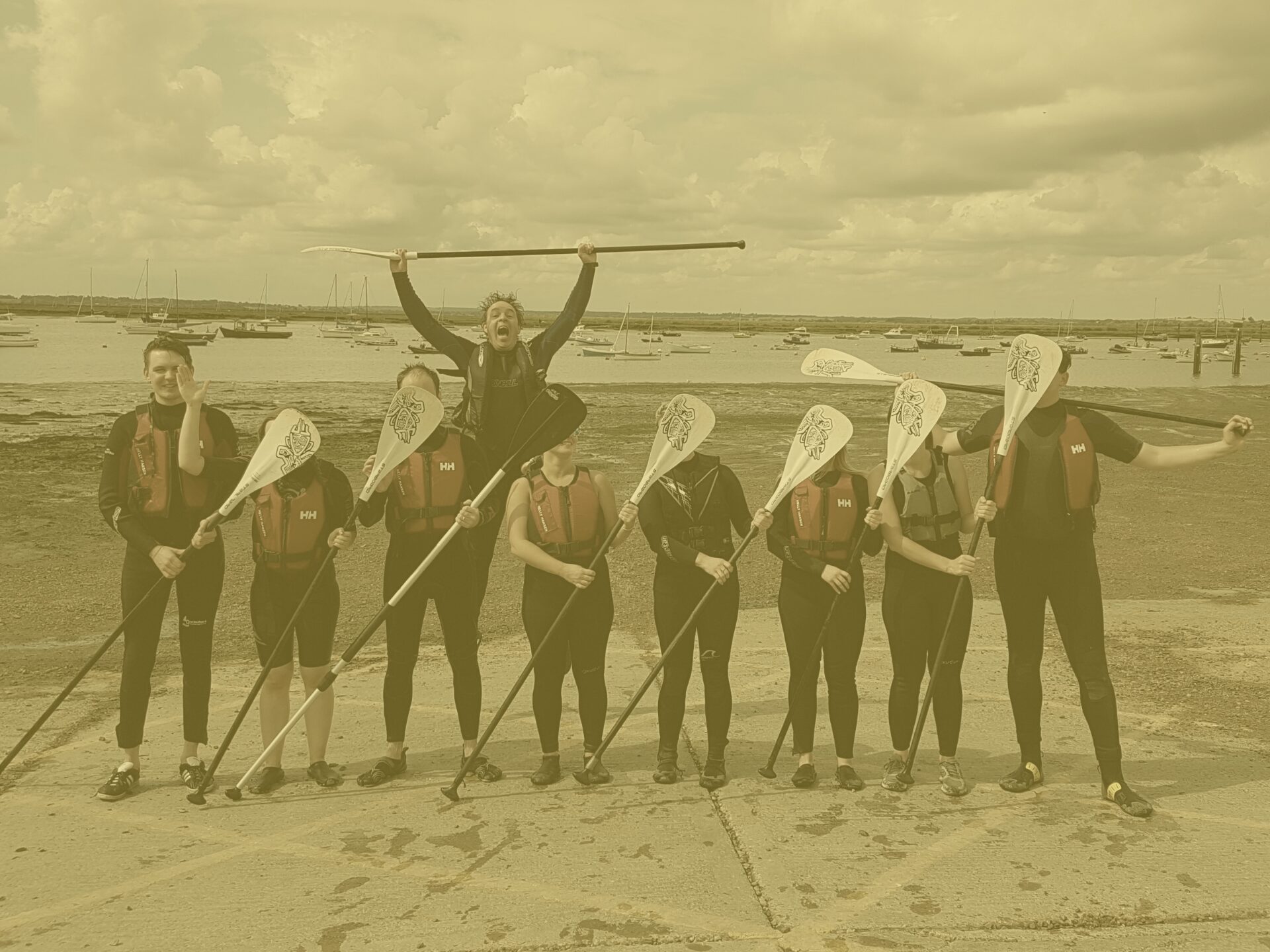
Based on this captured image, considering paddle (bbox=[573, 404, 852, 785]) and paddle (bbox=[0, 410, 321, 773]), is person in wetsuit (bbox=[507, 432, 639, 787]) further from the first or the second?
paddle (bbox=[0, 410, 321, 773])

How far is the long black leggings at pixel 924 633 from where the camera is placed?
218 inches

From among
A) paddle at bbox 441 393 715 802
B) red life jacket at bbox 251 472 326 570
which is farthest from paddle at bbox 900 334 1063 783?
red life jacket at bbox 251 472 326 570

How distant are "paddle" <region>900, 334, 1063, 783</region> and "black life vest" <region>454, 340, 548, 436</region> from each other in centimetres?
253

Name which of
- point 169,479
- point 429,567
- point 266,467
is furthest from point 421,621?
point 169,479

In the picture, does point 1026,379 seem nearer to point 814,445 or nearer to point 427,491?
point 814,445

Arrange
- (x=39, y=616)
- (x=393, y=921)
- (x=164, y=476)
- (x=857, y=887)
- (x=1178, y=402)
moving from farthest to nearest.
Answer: (x=1178, y=402) → (x=39, y=616) → (x=164, y=476) → (x=857, y=887) → (x=393, y=921)

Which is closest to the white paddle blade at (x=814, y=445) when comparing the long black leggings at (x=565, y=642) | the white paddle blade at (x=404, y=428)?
the long black leggings at (x=565, y=642)

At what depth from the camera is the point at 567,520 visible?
5664 mm

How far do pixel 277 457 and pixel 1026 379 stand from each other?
12.9 ft

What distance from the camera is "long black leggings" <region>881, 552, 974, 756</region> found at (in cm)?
A: 553

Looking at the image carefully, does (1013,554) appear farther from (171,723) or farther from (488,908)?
(171,723)

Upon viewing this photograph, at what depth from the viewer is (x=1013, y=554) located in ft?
18.2

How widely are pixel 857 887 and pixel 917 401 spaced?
2.52 metres

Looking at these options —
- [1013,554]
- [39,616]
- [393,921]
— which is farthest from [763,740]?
[39,616]
